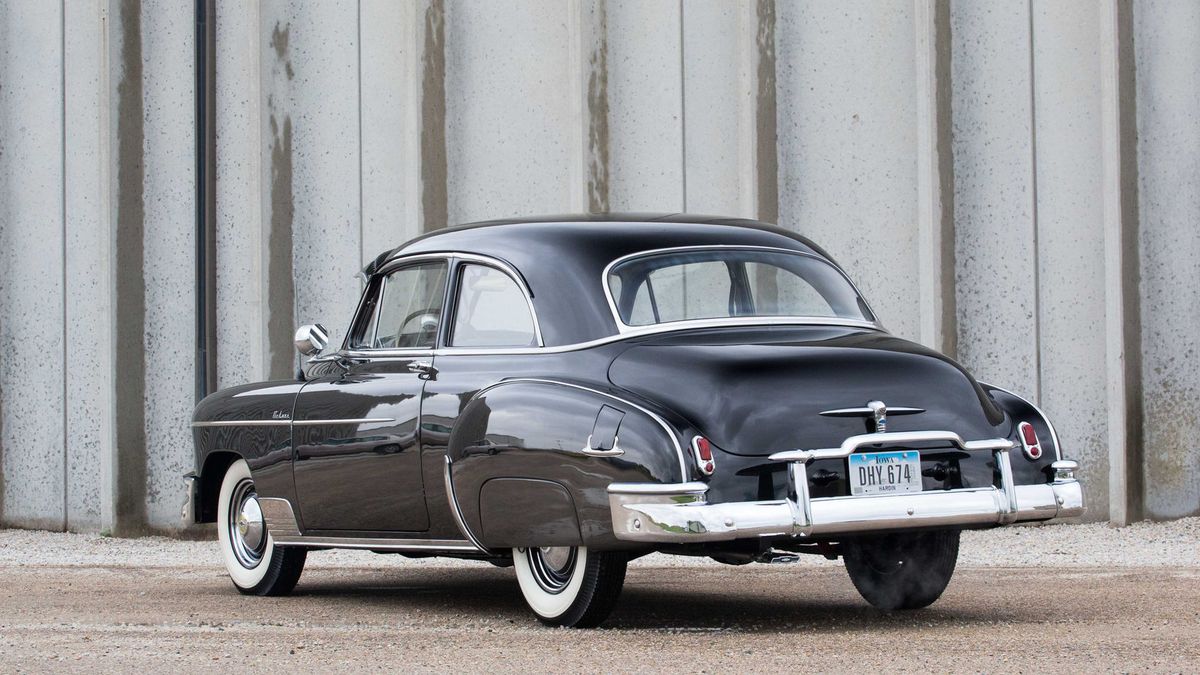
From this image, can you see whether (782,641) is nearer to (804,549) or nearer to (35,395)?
(804,549)

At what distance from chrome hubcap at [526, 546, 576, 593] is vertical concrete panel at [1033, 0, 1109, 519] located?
246 inches

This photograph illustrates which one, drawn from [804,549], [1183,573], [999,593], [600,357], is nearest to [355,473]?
[600,357]

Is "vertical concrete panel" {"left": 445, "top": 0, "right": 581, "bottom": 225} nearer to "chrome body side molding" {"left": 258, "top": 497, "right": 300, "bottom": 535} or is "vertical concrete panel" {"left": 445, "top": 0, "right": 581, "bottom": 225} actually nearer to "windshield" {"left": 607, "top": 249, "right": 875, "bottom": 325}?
"chrome body side molding" {"left": 258, "top": 497, "right": 300, "bottom": 535}

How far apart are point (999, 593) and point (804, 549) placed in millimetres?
1862

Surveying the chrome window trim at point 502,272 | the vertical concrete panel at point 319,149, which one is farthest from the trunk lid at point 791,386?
the vertical concrete panel at point 319,149

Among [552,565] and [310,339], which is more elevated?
[310,339]

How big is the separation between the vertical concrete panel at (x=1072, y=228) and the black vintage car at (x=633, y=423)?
5055 mm

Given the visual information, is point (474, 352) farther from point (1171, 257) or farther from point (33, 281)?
point (33, 281)

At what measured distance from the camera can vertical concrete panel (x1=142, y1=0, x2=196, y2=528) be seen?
40.5ft

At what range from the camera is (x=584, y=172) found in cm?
1201

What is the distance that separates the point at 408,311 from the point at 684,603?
6.03 ft

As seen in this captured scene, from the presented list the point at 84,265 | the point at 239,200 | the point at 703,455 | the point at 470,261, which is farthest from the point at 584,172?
the point at 703,455

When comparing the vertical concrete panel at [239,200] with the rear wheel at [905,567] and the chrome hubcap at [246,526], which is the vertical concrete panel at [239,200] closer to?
the chrome hubcap at [246,526]

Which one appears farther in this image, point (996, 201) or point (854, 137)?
point (854, 137)
